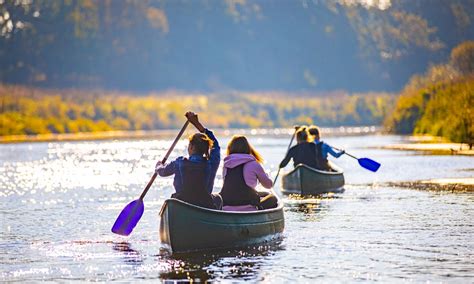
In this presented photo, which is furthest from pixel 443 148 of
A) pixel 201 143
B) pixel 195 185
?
pixel 201 143

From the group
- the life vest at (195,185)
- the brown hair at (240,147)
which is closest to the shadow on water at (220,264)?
the life vest at (195,185)

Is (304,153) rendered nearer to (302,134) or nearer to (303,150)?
(303,150)

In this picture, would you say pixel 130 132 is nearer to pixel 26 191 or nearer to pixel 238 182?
pixel 26 191

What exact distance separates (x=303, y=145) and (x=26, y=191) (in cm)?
972

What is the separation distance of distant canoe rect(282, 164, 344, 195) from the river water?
65 cm

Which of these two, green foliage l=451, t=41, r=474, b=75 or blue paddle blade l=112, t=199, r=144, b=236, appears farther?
green foliage l=451, t=41, r=474, b=75

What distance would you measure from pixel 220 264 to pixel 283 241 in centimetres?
306

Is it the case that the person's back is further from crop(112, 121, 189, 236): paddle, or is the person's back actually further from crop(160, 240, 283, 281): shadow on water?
crop(160, 240, 283, 281): shadow on water

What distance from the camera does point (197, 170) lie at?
68.9ft

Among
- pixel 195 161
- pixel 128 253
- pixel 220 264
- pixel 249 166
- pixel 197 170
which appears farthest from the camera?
pixel 249 166

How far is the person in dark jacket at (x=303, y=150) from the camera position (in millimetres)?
33875

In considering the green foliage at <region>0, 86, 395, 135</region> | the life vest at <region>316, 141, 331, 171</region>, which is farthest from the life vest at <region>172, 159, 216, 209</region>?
the green foliage at <region>0, 86, 395, 135</region>

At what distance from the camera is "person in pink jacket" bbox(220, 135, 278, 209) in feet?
73.3

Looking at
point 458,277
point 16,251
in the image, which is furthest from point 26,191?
point 458,277
